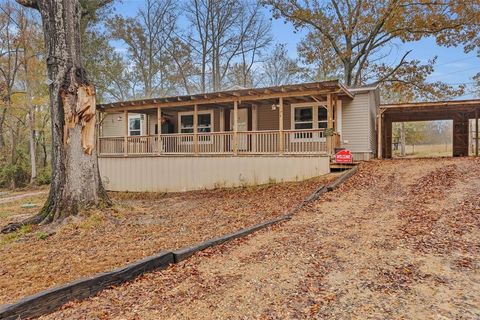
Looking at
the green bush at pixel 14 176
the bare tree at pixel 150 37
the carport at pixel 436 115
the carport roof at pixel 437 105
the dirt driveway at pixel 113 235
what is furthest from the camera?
the bare tree at pixel 150 37

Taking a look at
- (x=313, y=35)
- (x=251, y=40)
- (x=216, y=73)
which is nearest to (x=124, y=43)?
(x=216, y=73)

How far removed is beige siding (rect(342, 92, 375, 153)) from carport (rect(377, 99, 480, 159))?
2.00 m

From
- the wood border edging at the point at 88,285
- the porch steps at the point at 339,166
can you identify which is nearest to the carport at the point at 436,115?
the porch steps at the point at 339,166

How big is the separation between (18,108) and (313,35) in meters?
21.7

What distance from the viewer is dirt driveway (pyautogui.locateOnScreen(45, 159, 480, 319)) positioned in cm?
303

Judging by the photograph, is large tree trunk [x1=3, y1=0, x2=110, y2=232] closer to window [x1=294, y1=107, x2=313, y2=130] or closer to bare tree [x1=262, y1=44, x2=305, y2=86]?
window [x1=294, y1=107, x2=313, y2=130]

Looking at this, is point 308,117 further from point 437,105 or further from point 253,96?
point 437,105

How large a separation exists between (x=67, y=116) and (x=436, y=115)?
1841 cm

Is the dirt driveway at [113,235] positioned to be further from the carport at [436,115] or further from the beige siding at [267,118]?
the carport at [436,115]

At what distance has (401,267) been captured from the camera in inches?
153

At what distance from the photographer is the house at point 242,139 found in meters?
11.7

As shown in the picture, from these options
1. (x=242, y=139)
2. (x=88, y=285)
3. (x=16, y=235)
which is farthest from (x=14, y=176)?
(x=88, y=285)

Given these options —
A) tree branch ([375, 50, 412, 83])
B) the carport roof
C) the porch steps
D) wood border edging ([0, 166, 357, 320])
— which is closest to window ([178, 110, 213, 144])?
the porch steps

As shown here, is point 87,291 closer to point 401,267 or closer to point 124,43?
point 401,267
